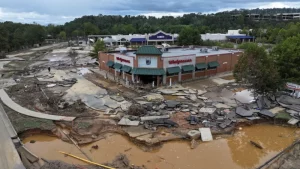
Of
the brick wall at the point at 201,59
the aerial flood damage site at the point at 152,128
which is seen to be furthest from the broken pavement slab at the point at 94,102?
the brick wall at the point at 201,59

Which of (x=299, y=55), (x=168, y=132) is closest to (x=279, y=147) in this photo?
(x=168, y=132)

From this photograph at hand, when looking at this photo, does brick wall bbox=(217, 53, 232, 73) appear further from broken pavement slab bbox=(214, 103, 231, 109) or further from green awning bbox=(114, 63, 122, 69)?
green awning bbox=(114, 63, 122, 69)

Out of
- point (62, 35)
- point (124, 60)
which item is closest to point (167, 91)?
point (124, 60)

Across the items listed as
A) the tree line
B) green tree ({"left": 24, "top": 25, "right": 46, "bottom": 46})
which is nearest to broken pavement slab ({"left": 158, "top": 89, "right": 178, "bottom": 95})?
the tree line

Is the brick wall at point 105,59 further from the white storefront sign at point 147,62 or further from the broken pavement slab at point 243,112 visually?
the broken pavement slab at point 243,112

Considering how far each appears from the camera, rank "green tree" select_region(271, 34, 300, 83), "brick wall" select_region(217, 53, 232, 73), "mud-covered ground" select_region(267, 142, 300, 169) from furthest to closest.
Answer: "brick wall" select_region(217, 53, 232, 73)
"green tree" select_region(271, 34, 300, 83)
"mud-covered ground" select_region(267, 142, 300, 169)

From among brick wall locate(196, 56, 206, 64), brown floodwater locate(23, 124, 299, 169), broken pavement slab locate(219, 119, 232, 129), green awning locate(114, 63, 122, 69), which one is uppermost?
brick wall locate(196, 56, 206, 64)

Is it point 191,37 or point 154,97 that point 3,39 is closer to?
point 191,37

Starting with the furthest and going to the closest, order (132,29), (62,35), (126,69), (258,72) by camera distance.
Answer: (62,35), (132,29), (126,69), (258,72)
